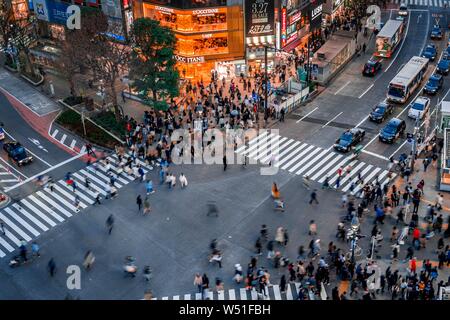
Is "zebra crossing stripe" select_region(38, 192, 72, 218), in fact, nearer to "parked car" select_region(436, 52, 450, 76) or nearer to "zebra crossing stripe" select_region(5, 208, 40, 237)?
→ "zebra crossing stripe" select_region(5, 208, 40, 237)

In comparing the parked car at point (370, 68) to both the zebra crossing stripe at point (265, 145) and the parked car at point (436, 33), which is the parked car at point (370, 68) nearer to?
the parked car at point (436, 33)

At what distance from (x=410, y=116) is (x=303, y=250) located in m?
24.4

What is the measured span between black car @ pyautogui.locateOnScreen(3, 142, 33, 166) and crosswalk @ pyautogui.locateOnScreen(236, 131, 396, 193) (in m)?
19.1

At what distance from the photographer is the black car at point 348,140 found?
51938mm

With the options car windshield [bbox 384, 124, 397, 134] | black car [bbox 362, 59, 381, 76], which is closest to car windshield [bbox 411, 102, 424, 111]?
car windshield [bbox 384, 124, 397, 134]

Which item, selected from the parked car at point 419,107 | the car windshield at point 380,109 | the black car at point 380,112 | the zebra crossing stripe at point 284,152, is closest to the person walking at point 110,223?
the zebra crossing stripe at point 284,152

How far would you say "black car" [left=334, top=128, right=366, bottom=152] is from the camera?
170 feet

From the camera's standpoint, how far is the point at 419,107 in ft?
185

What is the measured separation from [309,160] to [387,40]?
26.6 m

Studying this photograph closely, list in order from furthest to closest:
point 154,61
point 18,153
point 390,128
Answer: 1. point 154,61
2. point 390,128
3. point 18,153

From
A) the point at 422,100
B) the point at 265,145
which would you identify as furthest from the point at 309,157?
the point at 422,100

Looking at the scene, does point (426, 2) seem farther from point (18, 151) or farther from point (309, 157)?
point (18, 151)

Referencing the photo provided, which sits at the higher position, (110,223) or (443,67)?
(443,67)

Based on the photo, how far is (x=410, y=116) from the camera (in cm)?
5725
